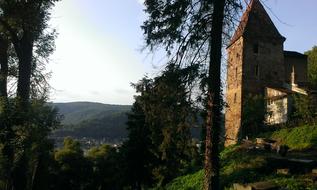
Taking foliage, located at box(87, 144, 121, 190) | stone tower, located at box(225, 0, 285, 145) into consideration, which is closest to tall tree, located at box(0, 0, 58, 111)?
stone tower, located at box(225, 0, 285, 145)

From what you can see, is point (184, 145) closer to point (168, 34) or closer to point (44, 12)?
point (168, 34)

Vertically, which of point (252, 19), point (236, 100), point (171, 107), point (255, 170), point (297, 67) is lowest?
point (255, 170)

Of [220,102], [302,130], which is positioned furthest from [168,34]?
[302,130]

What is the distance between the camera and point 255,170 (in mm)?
21328

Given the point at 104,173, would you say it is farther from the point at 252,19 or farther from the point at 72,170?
the point at 252,19

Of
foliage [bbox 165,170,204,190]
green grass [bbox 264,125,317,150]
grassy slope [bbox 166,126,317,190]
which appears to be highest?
green grass [bbox 264,125,317,150]

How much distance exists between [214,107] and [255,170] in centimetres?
984

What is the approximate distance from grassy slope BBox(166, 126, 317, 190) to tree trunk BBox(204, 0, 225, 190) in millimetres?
4840

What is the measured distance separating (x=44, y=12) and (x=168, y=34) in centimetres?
891

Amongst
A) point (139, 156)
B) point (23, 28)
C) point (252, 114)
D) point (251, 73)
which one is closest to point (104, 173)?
point (252, 114)

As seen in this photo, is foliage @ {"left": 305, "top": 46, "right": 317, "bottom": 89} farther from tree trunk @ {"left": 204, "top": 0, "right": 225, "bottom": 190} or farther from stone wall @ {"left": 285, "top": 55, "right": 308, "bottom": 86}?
tree trunk @ {"left": 204, "top": 0, "right": 225, "bottom": 190}

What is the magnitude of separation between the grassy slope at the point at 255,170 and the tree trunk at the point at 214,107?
4840 millimetres

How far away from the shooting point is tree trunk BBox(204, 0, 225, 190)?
12.6 metres

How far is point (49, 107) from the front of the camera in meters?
19.7
